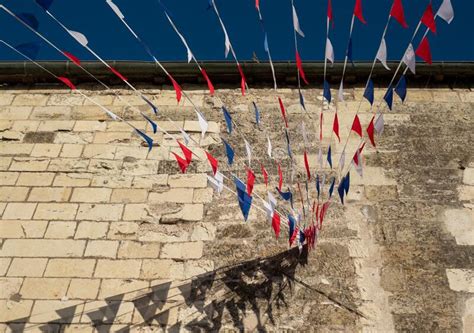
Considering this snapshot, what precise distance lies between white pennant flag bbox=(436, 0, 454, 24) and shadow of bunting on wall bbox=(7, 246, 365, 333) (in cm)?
179

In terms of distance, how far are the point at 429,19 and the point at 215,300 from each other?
2100 mm

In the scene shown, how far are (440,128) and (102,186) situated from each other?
112 inches

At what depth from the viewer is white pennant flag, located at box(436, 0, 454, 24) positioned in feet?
8.52

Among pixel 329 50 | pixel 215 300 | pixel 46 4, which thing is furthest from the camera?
pixel 215 300

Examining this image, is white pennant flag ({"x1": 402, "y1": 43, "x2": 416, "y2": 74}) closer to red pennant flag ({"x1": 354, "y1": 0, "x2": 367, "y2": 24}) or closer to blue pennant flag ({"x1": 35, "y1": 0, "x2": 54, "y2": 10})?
red pennant flag ({"x1": 354, "y1": 0, "x2": 367, "y2": 24})

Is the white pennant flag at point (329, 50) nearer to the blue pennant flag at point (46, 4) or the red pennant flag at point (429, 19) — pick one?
the red pennant flag at point (429, 19)

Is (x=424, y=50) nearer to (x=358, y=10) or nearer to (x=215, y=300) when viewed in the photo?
(x=358, y=10)

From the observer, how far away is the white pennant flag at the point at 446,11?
2596mm

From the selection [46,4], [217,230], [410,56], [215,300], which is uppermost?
[410,56]

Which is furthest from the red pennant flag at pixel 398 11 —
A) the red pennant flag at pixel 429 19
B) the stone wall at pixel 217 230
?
the stone wall at pixel 217 230

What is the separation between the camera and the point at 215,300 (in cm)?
339

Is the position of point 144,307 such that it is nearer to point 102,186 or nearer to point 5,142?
point 102,186

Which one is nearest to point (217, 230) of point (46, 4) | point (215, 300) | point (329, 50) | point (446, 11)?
point (215, 300)

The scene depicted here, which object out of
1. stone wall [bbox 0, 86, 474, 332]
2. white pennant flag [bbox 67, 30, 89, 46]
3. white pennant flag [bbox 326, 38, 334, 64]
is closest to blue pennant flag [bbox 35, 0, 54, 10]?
white pennant flag [bbox 67, 30, 89, 46]
